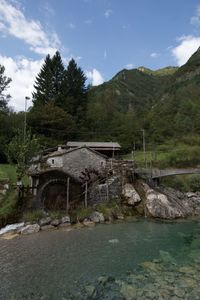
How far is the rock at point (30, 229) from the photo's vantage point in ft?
67.6

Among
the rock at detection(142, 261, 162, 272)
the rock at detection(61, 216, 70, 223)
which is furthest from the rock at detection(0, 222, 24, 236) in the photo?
the rock at detection(142, 261, 162, 272)

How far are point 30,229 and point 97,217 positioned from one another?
21.7 feet

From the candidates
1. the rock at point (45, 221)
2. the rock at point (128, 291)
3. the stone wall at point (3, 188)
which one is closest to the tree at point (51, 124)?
the stone wall at point (3, 188)

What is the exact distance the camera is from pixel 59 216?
941 inches

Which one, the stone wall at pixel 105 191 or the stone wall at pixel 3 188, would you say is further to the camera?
the stone wall at pixel 105 191

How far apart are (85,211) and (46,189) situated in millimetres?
4897

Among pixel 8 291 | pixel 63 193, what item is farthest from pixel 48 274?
pixel 63 193

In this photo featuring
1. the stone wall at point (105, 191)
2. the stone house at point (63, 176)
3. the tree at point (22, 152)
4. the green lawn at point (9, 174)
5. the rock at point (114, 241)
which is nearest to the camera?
the rock at point (114, 241)

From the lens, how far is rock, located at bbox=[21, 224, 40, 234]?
67.6 feet

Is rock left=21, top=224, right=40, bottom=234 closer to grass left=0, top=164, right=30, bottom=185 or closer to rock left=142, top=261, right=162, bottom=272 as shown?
grass left=0, top=164, right=30, bottom=185

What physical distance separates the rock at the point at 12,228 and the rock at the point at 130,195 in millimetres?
11409

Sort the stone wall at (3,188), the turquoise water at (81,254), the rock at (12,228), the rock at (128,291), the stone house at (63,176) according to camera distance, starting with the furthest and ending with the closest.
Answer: the stone house at (63,176), the stone wall at (3,188), the rock at (12,228), the turquoise water at (81,254), the rock at (128,291)

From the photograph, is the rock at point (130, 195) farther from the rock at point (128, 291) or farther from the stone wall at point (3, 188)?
the rock at point (128, 291)

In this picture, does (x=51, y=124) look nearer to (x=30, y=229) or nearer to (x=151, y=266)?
(x=30, y=229)
